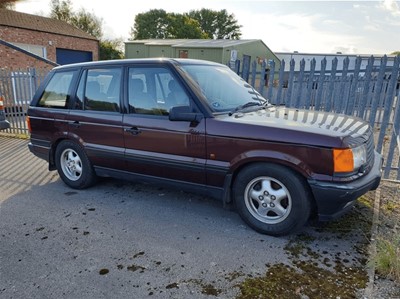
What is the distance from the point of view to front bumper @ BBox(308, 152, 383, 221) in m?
2.97

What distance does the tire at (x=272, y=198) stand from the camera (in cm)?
319

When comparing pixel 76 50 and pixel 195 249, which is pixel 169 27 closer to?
pixel 76 50

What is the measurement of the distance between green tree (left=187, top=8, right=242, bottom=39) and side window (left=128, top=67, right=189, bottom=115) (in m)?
59.6

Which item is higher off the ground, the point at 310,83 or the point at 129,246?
the point at 310,83

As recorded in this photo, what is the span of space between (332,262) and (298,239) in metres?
0.46

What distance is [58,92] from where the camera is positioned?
15.8 feet

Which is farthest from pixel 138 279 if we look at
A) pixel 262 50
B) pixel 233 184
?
pixel 262 50

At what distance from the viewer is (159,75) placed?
391cm

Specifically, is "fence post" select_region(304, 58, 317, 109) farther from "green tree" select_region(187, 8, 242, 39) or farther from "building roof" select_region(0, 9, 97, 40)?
"green tree" select_region(187, 8, 242, 39)

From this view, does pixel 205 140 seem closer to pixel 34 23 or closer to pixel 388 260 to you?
pixel 388 260

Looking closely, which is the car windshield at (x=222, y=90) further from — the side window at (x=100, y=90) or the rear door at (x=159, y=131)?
the side window at (x=100, y=90)

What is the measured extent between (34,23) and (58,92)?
1888 cm

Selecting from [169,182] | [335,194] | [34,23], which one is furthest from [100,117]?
[34,23]

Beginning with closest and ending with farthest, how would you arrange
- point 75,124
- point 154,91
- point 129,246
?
1. point 129,246
2. point 154,91
3. point 75,124
